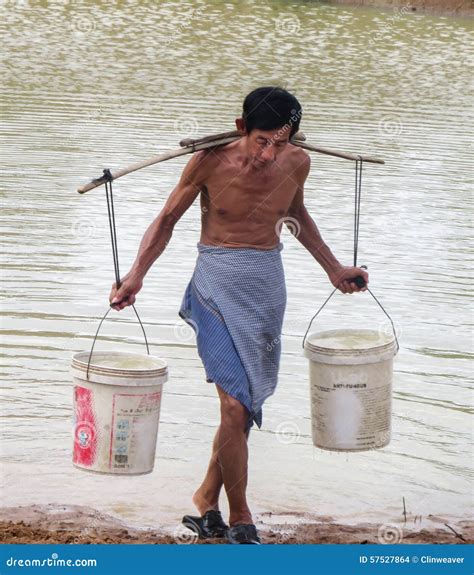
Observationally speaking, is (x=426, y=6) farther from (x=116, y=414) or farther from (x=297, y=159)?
(x=116, y=414)

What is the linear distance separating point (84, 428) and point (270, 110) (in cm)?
137

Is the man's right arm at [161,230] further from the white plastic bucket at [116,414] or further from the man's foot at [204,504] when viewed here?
the man's foot at [204,504]

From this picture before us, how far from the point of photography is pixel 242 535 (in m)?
5.58

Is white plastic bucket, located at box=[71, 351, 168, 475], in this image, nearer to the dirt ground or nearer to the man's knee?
the man's knee

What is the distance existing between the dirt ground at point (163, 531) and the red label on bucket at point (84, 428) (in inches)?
14.7

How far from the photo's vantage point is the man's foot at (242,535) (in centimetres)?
558

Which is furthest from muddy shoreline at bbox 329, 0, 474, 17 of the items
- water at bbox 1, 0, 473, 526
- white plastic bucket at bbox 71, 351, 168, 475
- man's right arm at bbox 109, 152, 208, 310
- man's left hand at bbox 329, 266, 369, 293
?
white plastic bucket at bbox 71, 351, 168, 475

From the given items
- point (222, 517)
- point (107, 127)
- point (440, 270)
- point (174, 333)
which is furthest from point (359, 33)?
point (222, 517)

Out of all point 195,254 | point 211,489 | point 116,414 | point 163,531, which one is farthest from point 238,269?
point 195,254

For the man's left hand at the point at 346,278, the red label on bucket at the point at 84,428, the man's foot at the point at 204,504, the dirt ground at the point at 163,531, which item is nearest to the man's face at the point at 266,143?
the man's left hand at the point at 346,278

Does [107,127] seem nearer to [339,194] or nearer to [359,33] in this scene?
[339,194]

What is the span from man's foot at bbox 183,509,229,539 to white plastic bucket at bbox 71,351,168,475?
46 cm

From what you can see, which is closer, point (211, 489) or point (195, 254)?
point (211, 489)

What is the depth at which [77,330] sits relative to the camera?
8945 millimetres
